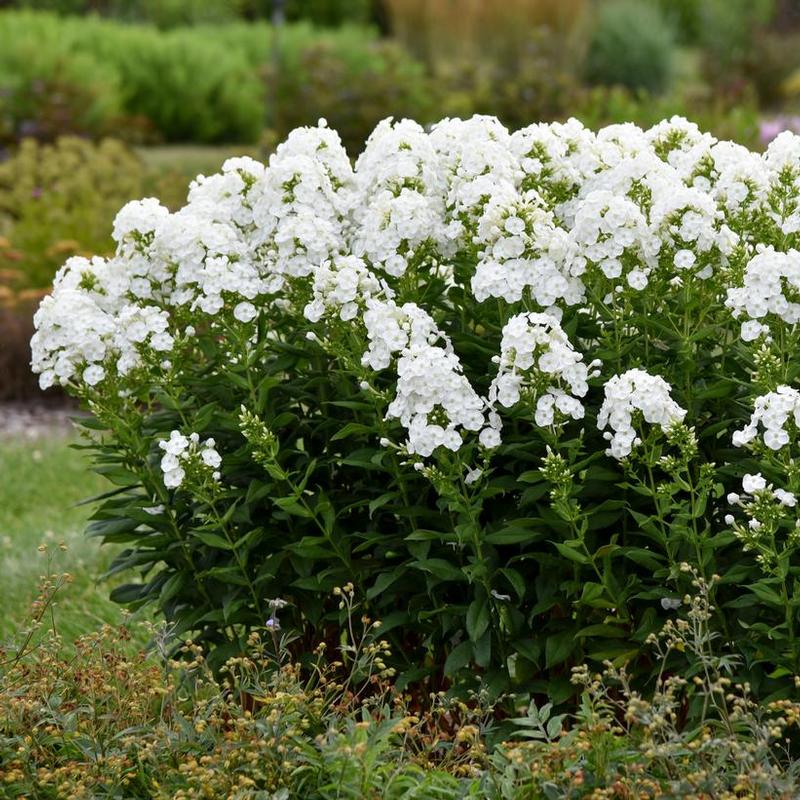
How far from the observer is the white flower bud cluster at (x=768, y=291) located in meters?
3.22

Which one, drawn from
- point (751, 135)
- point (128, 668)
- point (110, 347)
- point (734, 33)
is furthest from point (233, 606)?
point (734, 33)

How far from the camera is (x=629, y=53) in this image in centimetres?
2192

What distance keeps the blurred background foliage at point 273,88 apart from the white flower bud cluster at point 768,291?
676 cm

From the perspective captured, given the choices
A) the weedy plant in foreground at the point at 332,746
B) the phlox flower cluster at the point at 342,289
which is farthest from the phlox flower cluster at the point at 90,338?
the weedy plant in foreground at the point at 332,746

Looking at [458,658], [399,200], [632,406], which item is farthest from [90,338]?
[632,406]

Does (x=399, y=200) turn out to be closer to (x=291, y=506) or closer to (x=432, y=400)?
(x=432, y=400)

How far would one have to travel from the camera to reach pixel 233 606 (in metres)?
3.64

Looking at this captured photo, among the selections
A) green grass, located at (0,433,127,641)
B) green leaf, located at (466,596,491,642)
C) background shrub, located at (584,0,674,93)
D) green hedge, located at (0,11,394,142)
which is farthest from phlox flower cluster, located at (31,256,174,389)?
background shrub, located at (584,0,674,93)

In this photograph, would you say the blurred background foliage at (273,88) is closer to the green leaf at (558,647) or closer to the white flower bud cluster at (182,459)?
the white flower bud cluster at (182,459)

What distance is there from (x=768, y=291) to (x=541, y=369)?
54cm

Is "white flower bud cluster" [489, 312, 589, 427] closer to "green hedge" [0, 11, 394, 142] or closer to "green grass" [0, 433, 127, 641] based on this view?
"green grass" [0, 433, 127, 641]

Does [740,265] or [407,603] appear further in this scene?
[407,603]

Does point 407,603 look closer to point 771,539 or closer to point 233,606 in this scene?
point 233,606

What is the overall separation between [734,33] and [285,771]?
2443cm
